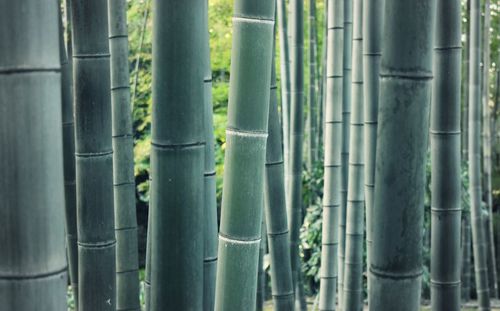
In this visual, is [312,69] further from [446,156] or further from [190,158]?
[190,158]

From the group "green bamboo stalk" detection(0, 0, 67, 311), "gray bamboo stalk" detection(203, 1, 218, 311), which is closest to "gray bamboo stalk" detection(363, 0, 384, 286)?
"gray bamboo stalk" detection(203, 1, 218, 311)

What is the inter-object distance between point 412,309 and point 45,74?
916 millimetres

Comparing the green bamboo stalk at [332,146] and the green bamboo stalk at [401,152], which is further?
the green bamboo stalk at [332,146]

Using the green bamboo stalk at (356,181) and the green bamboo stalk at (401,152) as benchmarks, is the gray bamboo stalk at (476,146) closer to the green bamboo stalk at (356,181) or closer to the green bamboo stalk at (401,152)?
the green bamboo stalk at (356,181)

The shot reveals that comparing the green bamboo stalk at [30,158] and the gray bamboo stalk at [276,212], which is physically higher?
the green bamboo stalk at [30,158]

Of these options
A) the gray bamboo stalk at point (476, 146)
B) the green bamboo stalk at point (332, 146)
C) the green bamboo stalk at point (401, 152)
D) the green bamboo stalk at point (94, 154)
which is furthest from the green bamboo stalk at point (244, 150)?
the gray bamboo stalk at point (476, 146)

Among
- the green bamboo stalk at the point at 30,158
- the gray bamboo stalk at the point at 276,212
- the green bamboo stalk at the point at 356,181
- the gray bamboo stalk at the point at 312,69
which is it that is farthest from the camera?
the gray bamboo stalk at the point at 312,69

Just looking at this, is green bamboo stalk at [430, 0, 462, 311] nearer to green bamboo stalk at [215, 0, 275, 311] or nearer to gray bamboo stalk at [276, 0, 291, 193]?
green bamboo stalk at [215, 0, 275, 311]

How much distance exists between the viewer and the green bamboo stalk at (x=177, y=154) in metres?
1.85

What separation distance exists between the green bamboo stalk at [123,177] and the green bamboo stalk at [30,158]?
2.14m

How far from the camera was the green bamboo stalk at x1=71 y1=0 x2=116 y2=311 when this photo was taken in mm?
2412

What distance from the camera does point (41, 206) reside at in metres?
1.33

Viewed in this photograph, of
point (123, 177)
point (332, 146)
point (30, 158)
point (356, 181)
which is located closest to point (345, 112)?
point (332, 146)

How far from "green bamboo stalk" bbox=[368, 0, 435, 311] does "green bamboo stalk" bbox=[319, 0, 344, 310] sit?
2.53 metres
